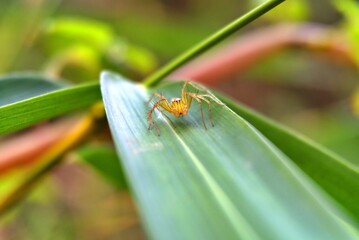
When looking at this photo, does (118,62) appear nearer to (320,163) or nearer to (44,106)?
(44,106)

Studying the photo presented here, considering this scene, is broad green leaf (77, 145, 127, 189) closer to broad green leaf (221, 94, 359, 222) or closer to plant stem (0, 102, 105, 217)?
plant stem (0, 102, 105, 217)

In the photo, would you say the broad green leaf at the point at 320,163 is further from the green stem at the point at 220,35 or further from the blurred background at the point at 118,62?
the blurred background at the point at 118,62

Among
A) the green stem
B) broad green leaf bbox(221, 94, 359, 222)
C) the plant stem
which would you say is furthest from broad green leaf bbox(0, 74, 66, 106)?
broad green leaf bbox(221, 94, 359, 222)

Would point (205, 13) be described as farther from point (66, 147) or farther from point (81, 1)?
point (66, 147)

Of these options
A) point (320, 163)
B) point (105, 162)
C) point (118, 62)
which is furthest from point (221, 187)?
point (118, 62)

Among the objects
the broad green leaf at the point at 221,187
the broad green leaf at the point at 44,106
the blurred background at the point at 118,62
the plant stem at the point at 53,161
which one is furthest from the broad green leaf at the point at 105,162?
the broad green leaf at the point at 221,187

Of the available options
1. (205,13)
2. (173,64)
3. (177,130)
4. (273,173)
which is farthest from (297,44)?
(205,13)
